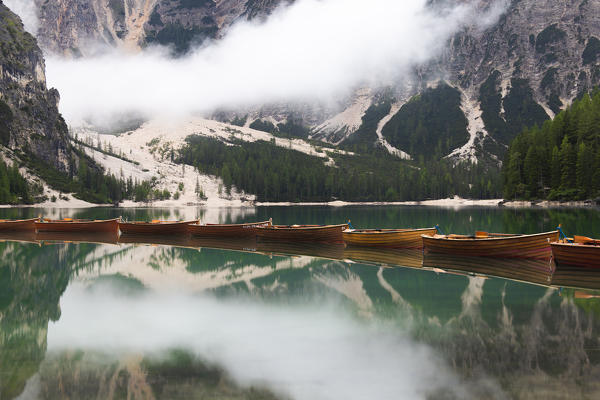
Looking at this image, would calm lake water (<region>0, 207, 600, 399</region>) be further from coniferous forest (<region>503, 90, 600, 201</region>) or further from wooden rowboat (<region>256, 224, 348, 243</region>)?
coniferous forest (<region>503, 90, 600, 201</region>)

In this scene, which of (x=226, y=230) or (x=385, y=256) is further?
(x=226, y=230)

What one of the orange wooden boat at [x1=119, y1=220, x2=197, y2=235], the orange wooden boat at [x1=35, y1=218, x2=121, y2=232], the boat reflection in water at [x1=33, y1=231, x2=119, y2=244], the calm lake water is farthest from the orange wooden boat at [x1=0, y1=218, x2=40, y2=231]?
the calm lake water

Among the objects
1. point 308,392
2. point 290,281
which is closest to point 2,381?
point 308,392

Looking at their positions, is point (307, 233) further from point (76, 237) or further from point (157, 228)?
point (76, 237)

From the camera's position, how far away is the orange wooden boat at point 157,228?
55250 millimetres

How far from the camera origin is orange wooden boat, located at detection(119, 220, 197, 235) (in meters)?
55.2

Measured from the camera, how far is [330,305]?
1948cm

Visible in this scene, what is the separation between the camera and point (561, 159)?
115m

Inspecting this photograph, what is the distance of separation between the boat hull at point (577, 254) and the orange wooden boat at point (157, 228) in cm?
4040

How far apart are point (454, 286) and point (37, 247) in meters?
38.2

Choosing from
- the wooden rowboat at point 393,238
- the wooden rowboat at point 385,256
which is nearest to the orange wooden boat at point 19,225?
the wooden rowboat at point 385,256

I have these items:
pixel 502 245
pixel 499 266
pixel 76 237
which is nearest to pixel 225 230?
pixel 76 237

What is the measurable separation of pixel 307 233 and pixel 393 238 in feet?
31.3

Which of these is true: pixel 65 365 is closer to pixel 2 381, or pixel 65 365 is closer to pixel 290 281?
pixel 2 381
